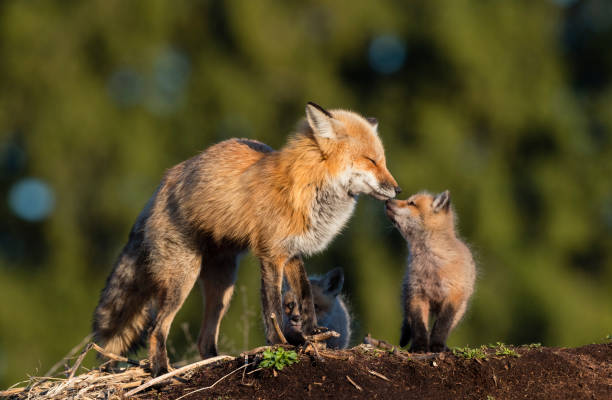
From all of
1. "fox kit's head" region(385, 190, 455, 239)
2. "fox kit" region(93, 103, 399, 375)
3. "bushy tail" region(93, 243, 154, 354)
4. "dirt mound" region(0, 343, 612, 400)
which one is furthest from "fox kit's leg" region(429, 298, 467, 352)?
"bushy tail" region(93, 243, 154, 354)

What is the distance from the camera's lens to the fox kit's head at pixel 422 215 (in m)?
6.68

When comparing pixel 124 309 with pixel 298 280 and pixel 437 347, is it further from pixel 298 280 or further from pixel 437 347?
pixel 437 347

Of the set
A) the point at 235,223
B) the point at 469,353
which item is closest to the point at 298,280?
the point at 235,223

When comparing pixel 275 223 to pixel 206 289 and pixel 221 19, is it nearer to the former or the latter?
pixel 206 289

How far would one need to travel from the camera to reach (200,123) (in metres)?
12.8

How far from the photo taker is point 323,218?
5.29 m

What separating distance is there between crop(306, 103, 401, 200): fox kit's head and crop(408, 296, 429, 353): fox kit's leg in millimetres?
1368

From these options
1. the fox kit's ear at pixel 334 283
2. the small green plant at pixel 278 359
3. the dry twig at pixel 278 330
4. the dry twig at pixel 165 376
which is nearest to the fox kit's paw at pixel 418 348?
the fox kit's ear at pixel 334 283

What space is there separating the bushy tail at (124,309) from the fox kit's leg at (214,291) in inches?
19.6

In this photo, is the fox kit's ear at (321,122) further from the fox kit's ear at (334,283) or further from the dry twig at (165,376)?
the fox kit's ear at (334,283)

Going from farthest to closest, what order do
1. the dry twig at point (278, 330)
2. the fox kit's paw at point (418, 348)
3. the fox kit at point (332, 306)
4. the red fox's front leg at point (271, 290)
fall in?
the fox kit at point (332, 306), the fox kit's paw at point (418, 348), the red fox's front leg at point (271, 290), the dry twig at point (278, 330)

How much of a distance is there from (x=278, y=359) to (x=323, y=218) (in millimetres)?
1275

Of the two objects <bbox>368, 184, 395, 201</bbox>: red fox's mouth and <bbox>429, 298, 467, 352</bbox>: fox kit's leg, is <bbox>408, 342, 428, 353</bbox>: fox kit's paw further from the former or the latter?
<bbox>368, 184, 395, 201</bbox>: red fox's mouth

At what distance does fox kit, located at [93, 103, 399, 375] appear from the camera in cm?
521
